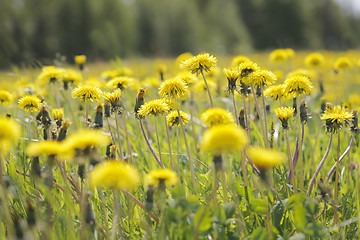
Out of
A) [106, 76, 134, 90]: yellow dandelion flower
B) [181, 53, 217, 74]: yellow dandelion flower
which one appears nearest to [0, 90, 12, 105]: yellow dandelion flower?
[106, 76, 134, 90]: yellow dandelion flower

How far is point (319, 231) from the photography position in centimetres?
100

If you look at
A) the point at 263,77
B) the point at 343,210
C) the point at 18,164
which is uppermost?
the point at 263,77

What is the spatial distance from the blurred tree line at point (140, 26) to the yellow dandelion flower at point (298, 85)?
742 inches

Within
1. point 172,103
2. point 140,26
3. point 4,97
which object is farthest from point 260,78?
point 140,26

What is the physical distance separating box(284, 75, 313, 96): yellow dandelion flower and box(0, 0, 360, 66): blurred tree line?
1883 centimetres

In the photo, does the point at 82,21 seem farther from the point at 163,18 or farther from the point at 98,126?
the point at 98,126

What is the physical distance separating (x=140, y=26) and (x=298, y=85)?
2826 centimetres

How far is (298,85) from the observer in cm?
131

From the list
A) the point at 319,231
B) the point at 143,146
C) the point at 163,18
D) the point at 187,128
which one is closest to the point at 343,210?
the point at 319,231

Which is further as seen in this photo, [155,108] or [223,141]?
[155,108]

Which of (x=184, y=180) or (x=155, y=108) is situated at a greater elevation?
(x=155, y=108)

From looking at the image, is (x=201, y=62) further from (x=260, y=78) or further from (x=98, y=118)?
(x=98, y=118)

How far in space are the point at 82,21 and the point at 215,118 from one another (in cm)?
2582

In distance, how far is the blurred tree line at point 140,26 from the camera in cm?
2258
